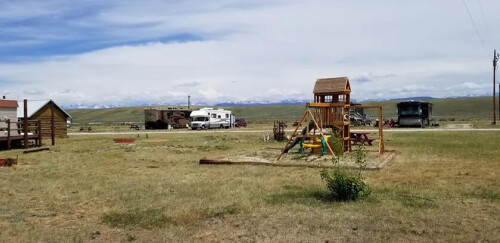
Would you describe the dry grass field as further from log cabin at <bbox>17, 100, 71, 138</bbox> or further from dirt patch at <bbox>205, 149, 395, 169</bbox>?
log cabin at <bbox>17, 100, 71, 138</bbox>

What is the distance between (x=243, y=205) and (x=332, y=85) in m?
12.2

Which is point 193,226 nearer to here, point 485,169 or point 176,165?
point 176,165

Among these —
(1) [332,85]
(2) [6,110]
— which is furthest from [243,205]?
(2) [6,110]

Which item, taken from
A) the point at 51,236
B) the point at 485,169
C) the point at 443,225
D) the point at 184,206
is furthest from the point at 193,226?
the point at 485,169

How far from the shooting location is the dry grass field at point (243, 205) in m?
7.12

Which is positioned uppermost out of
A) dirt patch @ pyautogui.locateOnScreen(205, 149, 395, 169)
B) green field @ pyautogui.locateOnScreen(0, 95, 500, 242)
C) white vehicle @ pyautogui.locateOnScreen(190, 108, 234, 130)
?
white vehicle @ pyautogui.locateOnScreen(190, 108, 234, 130)

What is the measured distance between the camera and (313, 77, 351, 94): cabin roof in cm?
1966

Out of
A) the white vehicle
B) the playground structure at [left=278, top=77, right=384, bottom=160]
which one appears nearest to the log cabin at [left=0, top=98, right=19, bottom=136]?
the playground structure at [left=278, top=77, right=384, bottom=160]

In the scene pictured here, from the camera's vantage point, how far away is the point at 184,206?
29.9 feet

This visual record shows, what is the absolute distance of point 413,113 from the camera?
4588 cm

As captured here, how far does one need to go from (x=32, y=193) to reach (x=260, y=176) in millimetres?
6584

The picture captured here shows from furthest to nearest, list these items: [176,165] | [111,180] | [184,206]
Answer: [176,165], [111,180], [184,206]

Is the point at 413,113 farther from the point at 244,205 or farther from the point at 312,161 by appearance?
the point at 244,205

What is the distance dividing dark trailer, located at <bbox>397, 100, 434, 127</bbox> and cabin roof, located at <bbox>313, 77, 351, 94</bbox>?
2870 cm
